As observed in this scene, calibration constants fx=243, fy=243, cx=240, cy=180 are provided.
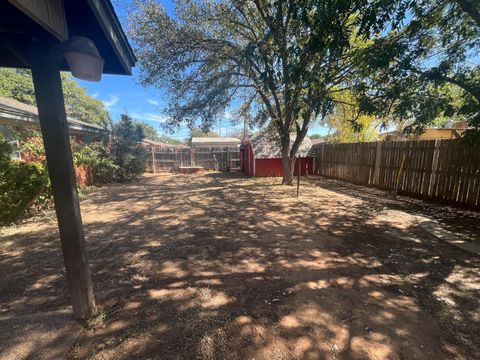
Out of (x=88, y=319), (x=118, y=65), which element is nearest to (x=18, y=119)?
(x=118, y=65)

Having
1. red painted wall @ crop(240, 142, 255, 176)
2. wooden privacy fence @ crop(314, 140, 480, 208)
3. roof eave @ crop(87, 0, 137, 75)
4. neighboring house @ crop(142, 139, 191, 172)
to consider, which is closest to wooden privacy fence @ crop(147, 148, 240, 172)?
neighboring house @ crop(142, 139, 191, 172)

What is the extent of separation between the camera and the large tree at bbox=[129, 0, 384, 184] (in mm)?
6617

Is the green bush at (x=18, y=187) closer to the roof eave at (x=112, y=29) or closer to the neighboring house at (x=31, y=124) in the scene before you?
the neighboring house at (x=31, y=124)

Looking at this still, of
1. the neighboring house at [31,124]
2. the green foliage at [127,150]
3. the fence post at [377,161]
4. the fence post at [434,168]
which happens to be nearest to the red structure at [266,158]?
the fence post at [377,161]

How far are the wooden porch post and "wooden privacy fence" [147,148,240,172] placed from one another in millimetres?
16703

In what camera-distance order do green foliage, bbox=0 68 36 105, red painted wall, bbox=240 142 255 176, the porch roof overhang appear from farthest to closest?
1. green foliage, bbox=0 68 36 105
2. red painted wall, bbox=240 142 255 176
3. the porch roof overhang

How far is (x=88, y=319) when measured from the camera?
7.64 ft

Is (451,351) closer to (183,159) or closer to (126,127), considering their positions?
(126,127)

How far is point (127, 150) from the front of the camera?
1337 cm

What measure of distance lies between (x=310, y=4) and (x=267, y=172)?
10.7 meters

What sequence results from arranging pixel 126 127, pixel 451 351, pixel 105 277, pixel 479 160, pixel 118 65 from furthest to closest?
pixel 126 127 → pixel 479 160 → pixel 105 277 → pixel 118 65 → pixel 451 351

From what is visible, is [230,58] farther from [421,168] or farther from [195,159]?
[195,159]

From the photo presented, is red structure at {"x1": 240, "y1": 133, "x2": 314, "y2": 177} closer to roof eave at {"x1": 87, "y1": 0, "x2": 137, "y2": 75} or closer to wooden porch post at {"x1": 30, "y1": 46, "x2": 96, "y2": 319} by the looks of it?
roof eave at {"x1": 87, "y1": 0, "x2": 137, "y2": 75}

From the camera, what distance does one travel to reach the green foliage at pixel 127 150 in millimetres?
12742
